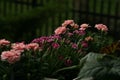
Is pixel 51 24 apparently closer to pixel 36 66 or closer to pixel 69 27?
pixel 69 27

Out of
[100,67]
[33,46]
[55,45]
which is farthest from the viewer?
[55,45]

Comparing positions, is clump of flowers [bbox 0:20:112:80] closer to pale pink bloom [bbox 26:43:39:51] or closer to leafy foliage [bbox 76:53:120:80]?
pale pink bloom [bbox 26:43:39:51]

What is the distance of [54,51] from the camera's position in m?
3.10

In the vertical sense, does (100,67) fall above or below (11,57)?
below

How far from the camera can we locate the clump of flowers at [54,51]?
281cm

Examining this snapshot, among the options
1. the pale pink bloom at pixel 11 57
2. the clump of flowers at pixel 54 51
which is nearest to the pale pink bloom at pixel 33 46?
the clump of flowers at pixel 54 51

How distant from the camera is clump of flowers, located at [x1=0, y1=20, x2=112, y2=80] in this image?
281cm

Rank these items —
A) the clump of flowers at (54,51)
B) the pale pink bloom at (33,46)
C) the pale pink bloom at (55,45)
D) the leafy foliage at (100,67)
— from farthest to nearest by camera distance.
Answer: the pale pink bloom at (55,45), the pale pink bloom at (33,46), the clump of flowers at (54,51), the leafy foliage at (100,67)

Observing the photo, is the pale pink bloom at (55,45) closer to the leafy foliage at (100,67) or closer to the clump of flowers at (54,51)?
the clump of flowers at (54,51)

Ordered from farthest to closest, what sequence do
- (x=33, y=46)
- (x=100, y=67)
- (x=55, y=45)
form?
(x=55, y=45) → (x=33, y=46) → (x=100, y=67)

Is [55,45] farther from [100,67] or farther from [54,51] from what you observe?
[100,67]

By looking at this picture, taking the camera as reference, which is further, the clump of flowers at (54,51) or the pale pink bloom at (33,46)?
the pale pink bloom at (33,46)

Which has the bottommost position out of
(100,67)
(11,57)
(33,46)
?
(100,67)

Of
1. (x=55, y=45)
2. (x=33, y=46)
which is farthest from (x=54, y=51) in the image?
(x=33, y=46)
